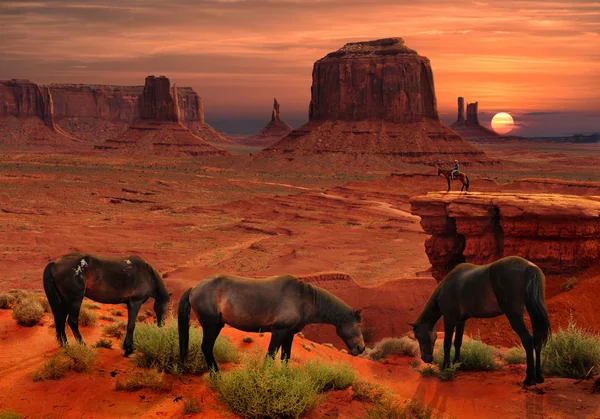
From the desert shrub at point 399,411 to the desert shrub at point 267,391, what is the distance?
931 millimetres

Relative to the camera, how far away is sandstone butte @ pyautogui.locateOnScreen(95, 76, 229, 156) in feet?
470

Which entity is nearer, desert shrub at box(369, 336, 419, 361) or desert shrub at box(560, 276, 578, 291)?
desert shrub at box(369, 336, 419, 361)

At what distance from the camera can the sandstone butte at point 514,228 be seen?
19.2 meters

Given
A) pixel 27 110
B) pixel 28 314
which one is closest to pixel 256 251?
pixel 28 314

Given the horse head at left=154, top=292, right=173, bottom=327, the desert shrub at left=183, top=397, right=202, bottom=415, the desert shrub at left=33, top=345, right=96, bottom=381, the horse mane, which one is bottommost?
the desert shrub at left=183, top=397, right=202, bottom=415

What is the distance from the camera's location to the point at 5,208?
2203 inches

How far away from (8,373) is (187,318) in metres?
3.23

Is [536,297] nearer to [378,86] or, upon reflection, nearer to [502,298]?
[502,298]

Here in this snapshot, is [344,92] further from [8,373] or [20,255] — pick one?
[8,373]

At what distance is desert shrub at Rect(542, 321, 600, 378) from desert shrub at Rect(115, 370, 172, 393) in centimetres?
732

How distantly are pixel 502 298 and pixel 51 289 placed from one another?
8266 mm

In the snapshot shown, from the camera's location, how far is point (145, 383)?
9430 mm

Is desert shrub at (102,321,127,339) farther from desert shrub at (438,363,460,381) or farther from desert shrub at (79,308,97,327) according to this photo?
desert shrub at (438,363,460,381)

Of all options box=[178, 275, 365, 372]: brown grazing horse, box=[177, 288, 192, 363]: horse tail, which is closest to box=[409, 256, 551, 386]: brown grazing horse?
box=[178, 275, 365, 372]: brown grazing horse
